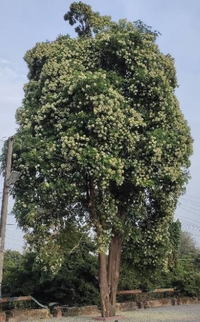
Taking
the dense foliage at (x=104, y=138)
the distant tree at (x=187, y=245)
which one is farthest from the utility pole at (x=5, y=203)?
the distant tree at (x=187, y=245)

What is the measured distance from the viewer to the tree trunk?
52.4ft

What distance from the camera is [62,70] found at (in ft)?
52.7

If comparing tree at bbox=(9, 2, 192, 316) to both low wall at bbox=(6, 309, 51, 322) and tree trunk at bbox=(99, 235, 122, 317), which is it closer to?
tree trunk at bbox=(99, 235, 122, 317)

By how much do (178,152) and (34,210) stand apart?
18.4 feet

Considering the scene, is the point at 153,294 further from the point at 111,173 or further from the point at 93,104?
the point at 93,104

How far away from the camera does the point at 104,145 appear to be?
47.4 ft

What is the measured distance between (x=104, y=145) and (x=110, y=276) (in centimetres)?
556

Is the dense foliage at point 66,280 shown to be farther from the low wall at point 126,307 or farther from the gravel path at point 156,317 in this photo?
the gravel path at point 156,317

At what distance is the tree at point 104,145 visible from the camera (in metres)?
14.4

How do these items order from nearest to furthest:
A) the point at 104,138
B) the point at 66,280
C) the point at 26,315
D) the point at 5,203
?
the point at 5,203, the point at 104,138, the point at 26,315, the point at 66,280

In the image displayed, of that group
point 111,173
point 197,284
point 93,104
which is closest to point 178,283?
point 197,284

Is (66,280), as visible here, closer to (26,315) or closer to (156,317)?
(26,315)

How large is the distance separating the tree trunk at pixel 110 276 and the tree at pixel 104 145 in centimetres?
4

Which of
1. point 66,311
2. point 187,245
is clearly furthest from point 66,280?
point 187,245
